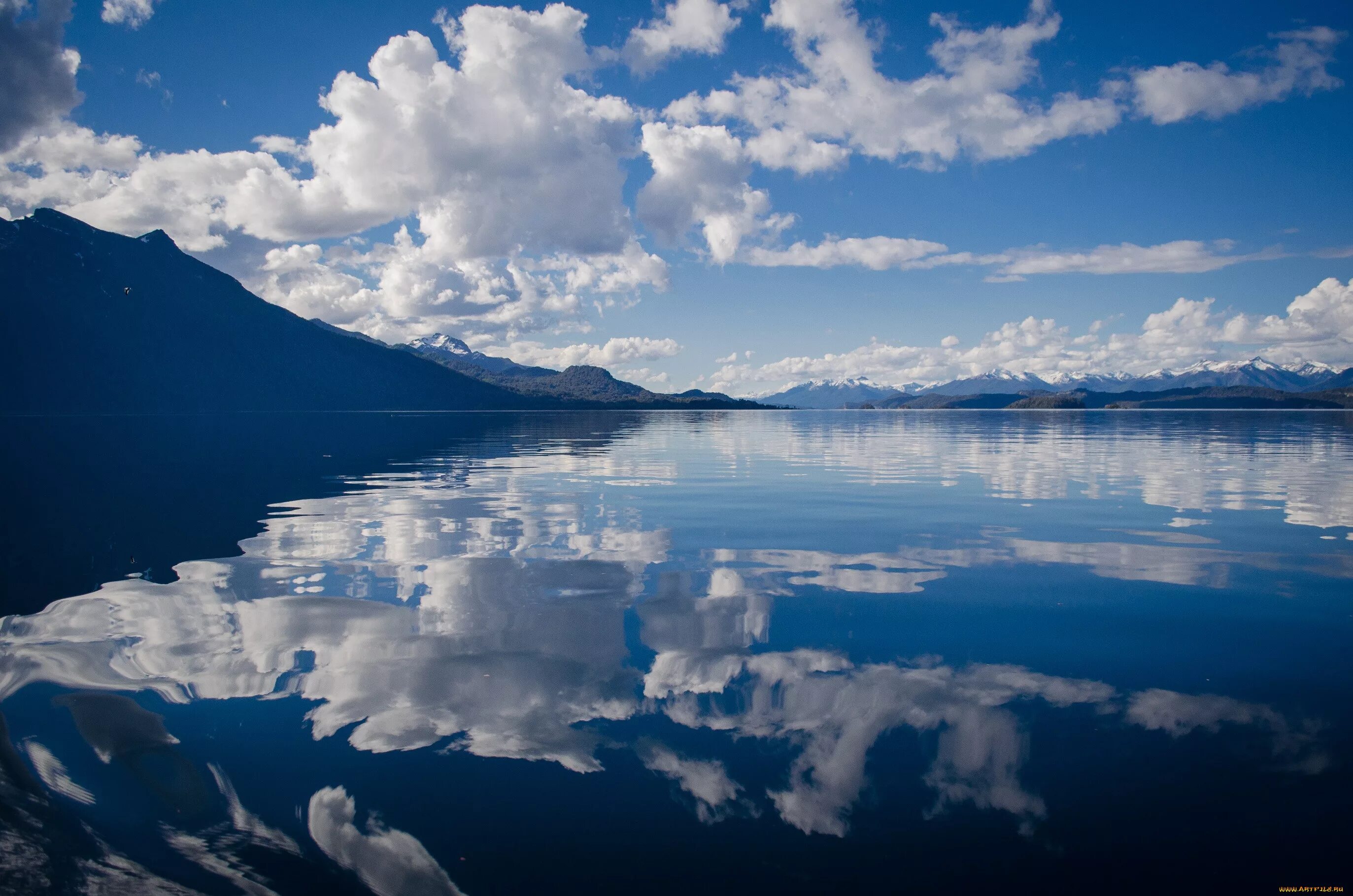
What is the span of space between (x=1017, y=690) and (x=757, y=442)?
7320cm

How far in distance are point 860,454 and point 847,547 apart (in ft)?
143

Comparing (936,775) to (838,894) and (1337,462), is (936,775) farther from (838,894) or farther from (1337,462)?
(1337,462)

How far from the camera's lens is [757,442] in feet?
277

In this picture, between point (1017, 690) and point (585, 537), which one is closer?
point (1017, 690)

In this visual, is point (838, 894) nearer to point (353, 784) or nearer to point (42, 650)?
point (353, 784)

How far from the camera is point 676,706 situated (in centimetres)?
Result: 1103

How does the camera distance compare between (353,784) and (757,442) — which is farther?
(757,442)

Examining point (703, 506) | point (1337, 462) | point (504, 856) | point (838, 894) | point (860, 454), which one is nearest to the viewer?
point (838, 894)

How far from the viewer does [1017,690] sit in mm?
11492

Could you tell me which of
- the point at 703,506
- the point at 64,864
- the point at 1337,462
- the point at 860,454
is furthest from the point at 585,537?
the point at 1337,462

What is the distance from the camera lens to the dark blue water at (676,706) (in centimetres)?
758

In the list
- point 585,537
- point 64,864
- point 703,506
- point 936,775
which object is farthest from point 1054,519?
point 64,864

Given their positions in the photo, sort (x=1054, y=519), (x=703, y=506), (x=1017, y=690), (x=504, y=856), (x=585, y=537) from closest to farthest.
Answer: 1. (x=504, y=856)
2. (x=1017, y=690)
3. (x=585, y=537)
4. (x=1054, y=519)
5. (x=703, y=506)

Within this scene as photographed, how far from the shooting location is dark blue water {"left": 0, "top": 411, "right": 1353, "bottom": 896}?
758 cm
